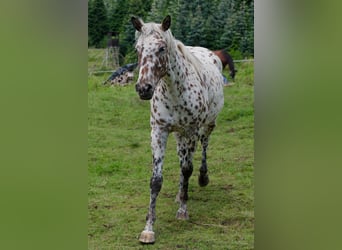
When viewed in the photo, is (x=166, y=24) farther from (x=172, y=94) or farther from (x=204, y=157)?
(x=204, y=157)

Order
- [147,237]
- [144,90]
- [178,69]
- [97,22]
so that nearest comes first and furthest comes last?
[144,90]
[178,69]
[147,237]
[97,22]

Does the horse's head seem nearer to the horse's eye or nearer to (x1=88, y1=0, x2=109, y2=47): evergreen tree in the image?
the horse's eye

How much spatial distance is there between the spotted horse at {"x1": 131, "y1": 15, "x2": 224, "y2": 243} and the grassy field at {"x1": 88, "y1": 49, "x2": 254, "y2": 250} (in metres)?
0.12

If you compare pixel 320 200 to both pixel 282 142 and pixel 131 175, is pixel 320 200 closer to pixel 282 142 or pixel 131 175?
pixel 282 142

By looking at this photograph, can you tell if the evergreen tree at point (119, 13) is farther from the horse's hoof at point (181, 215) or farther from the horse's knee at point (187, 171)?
the horse's hoof at point (181, 215)

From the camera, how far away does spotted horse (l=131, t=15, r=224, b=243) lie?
2.95 meters

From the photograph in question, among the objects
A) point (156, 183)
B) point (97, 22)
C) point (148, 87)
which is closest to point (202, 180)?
point (156, 183)

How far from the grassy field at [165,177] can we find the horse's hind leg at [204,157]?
0.03 meters

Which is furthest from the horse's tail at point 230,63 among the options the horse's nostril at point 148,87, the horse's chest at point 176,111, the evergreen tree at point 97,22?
the horse's nostril at point 148,87

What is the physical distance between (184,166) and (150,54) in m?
0.78

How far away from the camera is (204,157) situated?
3.59m

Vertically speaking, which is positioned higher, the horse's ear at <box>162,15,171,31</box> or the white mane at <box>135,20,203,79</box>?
the horse's ear at <box>162,15,171,31</box>

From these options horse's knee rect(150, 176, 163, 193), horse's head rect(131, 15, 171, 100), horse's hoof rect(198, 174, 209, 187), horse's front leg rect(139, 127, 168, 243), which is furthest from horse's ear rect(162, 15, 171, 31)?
horse's hoof rect(198, 174, 209, 187)

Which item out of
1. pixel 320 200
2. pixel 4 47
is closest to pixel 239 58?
pixel 320 200
